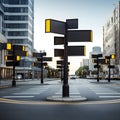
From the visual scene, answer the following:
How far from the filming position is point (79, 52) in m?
19.4

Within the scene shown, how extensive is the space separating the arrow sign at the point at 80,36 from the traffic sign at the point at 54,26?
519mm

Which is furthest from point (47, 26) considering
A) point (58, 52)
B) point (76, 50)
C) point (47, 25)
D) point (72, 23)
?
point (76, 50)

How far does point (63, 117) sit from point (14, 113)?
2058mm

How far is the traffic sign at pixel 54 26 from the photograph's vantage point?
57.7 feet

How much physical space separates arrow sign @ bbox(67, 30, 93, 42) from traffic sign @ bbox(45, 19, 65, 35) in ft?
1.70

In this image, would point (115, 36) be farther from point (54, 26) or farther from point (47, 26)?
point (47, 26)

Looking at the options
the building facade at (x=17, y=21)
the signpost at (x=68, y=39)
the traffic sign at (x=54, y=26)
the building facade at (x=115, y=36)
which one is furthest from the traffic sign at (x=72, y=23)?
the building facade at (x=17, y=21)

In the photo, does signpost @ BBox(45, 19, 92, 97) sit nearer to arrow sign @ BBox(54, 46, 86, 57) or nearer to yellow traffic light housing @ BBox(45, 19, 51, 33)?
arrow sign @ BBox(54, 46, 86, 57)

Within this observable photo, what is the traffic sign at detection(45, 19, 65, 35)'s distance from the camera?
1757 cm

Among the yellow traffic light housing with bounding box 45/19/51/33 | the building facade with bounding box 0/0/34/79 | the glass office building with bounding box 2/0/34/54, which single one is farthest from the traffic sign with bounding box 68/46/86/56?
the glass office building with bounding box 2/0/34/54

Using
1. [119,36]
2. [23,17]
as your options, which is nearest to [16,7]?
[23,17]

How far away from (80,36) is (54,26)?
6.02 ft

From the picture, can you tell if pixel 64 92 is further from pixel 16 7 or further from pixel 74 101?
→ pixel 16 7

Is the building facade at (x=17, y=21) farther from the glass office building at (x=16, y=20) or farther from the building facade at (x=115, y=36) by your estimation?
the building facade at (x=115, y=36)
